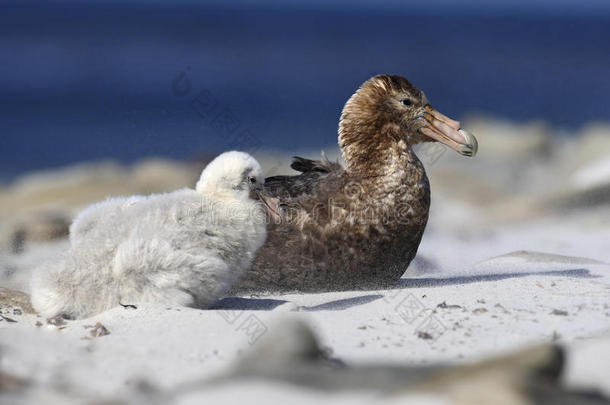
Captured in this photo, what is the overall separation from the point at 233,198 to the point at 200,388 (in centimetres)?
231

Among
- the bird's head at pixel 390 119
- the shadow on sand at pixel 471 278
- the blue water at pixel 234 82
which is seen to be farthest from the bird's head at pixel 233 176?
the blue water at pixel 234 82

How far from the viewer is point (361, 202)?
6.44 m

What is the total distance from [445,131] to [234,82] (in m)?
38.9

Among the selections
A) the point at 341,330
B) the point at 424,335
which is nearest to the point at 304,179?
the point at 341,330

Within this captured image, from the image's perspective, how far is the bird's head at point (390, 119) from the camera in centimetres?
675

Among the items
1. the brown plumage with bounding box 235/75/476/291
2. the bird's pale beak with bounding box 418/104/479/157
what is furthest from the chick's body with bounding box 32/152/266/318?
the bird's pale beak with bounding box 418/104/479/157

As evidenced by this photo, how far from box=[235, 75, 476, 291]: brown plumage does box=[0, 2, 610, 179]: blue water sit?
1.60 metres

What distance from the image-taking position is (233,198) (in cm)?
588

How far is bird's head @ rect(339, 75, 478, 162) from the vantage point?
675 centimetres

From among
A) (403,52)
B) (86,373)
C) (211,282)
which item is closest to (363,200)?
(211,282)

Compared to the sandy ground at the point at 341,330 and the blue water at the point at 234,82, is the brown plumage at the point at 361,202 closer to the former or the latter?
the sandy ground at the point at 341,330

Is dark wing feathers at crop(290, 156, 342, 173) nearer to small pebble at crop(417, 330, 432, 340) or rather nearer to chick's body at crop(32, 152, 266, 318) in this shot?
chick's body at crop(32, 152, 266, 318)

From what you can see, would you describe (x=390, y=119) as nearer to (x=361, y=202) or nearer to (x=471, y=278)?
(x=361, y=202)

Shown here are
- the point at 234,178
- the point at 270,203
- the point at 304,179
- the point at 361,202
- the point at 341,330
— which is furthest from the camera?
the point at 304,179
